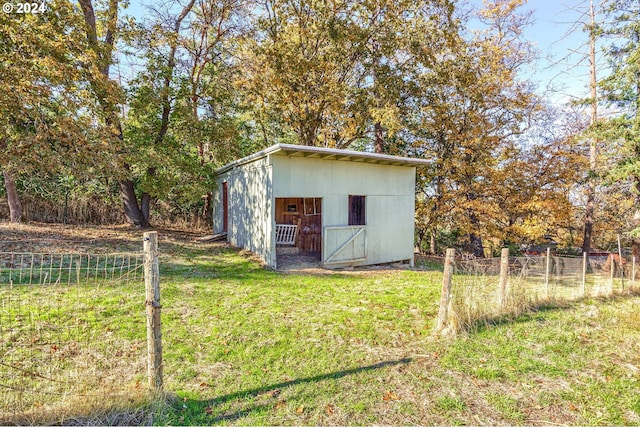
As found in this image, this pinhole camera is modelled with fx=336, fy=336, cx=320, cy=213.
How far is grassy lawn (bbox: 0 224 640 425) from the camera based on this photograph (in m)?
2.67

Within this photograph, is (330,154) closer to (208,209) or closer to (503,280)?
(503,280)

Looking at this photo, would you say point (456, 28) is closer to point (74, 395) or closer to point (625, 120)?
point (625, 120)

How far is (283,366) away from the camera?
3303 mm

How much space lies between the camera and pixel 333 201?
27.0 ft

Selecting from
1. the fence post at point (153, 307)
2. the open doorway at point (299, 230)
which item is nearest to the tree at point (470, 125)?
the open doorway at point (299, 230)

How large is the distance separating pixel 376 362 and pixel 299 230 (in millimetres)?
7385

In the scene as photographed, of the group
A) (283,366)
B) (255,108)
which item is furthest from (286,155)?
(255,108)

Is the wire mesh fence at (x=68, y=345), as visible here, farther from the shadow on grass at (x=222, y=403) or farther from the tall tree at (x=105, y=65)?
the tall tree at (x=105, y=65)

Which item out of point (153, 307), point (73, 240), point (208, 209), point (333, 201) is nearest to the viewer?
point (153, 307)

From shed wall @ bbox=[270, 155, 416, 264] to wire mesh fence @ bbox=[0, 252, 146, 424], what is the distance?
3901 mm

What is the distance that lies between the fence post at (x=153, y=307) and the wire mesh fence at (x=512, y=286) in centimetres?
319

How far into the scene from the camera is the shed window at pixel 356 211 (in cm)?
874

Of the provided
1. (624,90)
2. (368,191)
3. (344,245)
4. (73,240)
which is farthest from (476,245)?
(73,240)

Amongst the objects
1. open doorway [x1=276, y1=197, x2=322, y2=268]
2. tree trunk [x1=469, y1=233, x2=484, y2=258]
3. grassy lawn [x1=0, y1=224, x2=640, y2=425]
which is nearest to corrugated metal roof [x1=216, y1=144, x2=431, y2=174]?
open doorway [x1=276, y1=197, x2=322, y2=268]
